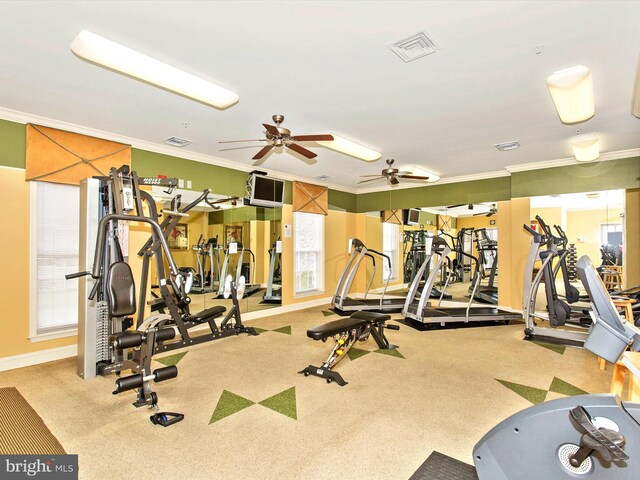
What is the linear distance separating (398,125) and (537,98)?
Answer: 1458mm

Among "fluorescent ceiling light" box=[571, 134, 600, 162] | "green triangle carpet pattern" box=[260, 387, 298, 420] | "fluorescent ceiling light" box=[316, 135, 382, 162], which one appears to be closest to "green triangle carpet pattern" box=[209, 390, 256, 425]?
"green triangle carpet pattern" box=[260, 387, 298, 420]

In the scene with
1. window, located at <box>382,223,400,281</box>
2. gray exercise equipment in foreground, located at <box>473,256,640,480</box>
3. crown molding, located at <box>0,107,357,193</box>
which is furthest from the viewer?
window, located at <box>382,223,400,281</box>

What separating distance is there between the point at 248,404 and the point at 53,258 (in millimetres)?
3113

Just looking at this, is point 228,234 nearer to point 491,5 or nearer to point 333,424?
point 333,424

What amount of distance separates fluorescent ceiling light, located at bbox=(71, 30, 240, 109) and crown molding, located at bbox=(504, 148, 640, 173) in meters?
5.25

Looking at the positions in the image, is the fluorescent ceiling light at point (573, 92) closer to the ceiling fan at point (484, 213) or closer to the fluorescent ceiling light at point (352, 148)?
the fluorescent ceiling light at point (352, 148)

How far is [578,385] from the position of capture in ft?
10.3

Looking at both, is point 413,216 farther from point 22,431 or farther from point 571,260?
point 22,431

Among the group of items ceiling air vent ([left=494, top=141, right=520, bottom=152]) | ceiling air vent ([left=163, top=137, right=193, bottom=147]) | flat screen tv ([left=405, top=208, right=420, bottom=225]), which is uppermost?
ceiling air vent ([left=494, top=141, right=520, bottom=152])

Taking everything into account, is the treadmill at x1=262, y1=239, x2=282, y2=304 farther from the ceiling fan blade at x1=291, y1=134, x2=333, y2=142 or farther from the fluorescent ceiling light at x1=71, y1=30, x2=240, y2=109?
the fluorescent ceiling light at x1=71, y1=30, x2=240, y2=109

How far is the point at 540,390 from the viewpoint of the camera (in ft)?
9.98

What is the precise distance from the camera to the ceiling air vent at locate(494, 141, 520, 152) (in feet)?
16.1

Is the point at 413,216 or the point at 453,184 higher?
the point at 453,184

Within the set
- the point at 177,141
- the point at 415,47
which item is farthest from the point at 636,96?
the point at 177,141
